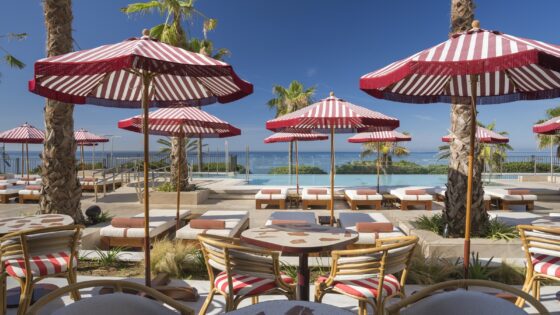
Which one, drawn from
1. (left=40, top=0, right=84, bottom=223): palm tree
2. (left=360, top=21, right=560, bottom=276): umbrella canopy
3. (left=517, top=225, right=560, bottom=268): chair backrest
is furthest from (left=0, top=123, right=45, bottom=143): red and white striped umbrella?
(left=517, top=225, right=560, bottom=268): chair backrest

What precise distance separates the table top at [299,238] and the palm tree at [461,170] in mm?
2873

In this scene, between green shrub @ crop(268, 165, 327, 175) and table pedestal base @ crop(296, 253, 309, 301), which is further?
green shrub @ crop(268, 165, 327, 175)

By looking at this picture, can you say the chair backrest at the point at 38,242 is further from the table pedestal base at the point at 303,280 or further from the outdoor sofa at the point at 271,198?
the outdoor sofa at the point at 271,198

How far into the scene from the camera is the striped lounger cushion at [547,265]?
3.46 meters

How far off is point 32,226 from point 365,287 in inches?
157

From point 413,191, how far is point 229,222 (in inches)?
255

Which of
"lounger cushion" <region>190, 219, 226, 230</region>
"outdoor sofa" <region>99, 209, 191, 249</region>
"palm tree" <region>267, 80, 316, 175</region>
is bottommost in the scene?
"outdoor sofa" <region>99, 209, 191, 249</region>

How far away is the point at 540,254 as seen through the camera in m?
3.73

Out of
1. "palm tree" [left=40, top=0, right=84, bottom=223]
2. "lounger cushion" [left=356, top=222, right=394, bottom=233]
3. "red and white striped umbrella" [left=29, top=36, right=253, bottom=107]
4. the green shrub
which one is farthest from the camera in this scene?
the green shrub

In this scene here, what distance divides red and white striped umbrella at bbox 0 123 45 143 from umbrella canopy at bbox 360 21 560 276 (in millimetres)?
14944

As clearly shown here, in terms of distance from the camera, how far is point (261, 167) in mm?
25766

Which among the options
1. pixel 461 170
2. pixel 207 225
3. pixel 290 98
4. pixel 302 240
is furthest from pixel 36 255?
pixel 290 98

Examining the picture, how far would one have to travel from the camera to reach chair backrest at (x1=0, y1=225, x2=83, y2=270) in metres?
3.27

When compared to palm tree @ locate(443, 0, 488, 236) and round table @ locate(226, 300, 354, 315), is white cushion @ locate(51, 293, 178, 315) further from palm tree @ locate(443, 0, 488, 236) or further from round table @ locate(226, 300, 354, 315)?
palm tree @ locate(443, 0, 488, 236)
